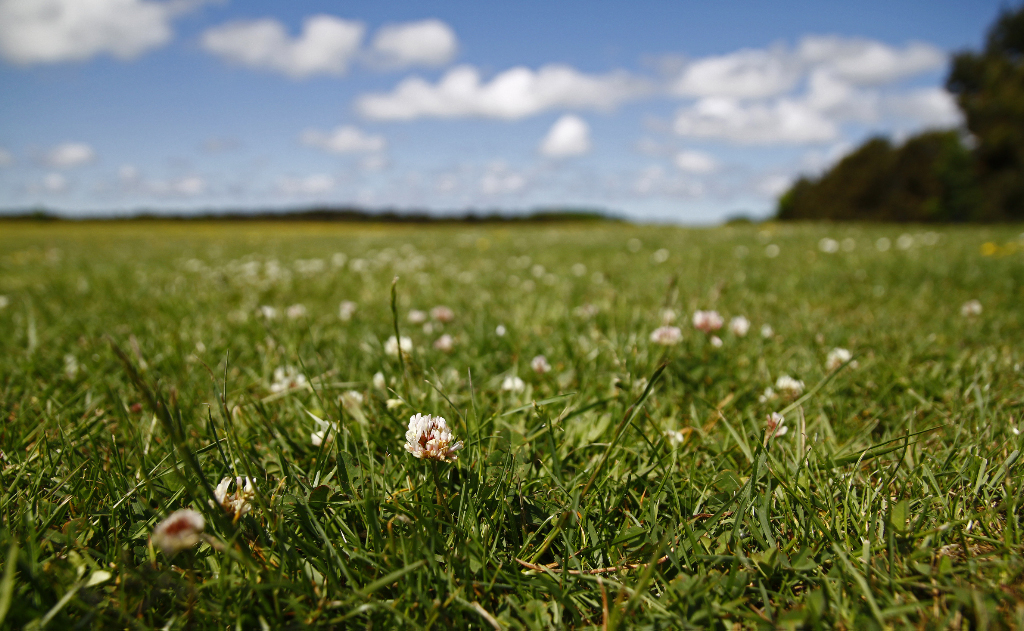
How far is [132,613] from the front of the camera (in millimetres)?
1178

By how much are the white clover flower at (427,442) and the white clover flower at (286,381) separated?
0.92 metres

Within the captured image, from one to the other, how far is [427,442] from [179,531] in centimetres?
57

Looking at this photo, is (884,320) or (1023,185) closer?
(884,320)

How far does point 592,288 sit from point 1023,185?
117 ft

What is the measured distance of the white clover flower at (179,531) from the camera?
3.58ft

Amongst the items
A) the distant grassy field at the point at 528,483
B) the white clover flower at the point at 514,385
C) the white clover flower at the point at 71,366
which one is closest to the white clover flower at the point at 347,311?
the distant grassy field at the point at 528,483

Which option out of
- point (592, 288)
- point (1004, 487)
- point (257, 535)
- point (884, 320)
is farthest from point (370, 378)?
point (884, 320)

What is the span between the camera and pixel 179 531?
1121mm

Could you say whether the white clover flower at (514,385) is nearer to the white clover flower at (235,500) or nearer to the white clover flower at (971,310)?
the white clover flower at (235,500)

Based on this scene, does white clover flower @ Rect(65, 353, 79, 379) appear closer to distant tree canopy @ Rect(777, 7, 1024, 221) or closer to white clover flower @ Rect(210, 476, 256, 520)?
white clover flower @ Rect(210, 476, 256, 520)

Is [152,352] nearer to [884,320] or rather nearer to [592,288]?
[592,288]

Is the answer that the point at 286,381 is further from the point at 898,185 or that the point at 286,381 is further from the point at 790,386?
the point at 898,185

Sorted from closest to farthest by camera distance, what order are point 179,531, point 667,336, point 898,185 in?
1. point 179,531
2. point 667,336
3. point 898,185

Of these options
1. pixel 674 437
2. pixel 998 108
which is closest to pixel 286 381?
pixel 674 437
